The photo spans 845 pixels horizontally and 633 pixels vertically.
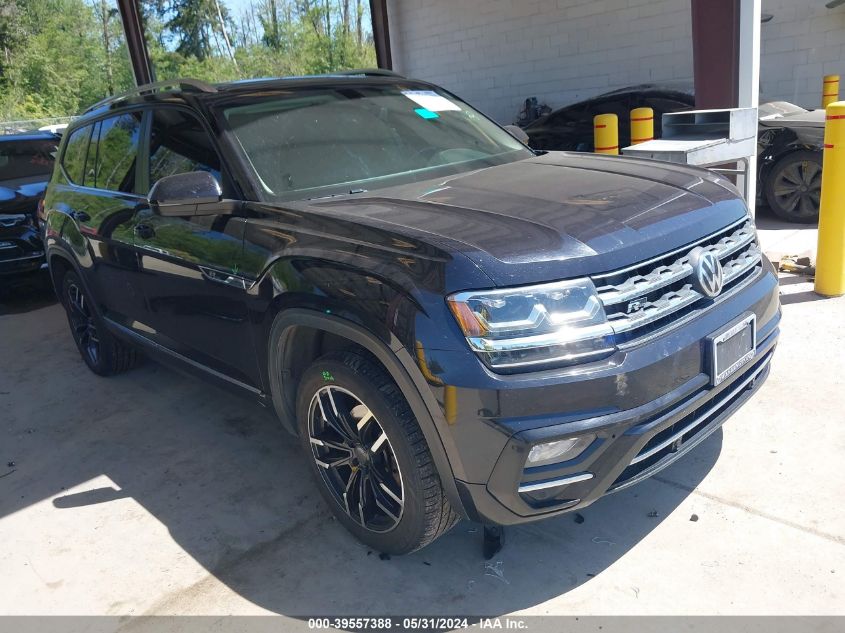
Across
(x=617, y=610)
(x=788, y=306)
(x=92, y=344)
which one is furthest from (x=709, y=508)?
(x=92, y=344)

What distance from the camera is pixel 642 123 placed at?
6152mm

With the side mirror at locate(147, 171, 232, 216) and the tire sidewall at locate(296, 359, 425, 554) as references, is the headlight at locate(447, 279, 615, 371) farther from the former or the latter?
the side mirror at locate(147, 171, 232, 216)

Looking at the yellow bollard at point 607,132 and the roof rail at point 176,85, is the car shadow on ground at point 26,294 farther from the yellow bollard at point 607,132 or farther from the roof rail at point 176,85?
the yellow bollard at point 607,132

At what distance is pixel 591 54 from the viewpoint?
12.0 meters

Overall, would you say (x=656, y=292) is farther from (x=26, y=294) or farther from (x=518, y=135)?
(x=26, y=294)

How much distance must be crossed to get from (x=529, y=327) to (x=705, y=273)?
76 centimetres

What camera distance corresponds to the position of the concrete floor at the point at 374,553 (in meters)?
2.54

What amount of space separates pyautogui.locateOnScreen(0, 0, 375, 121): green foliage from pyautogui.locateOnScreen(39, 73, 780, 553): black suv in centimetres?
1730

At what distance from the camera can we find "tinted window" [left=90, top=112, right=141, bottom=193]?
4.01 metres

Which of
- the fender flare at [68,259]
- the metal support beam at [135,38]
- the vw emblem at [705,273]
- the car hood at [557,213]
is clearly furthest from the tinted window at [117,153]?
the metal support beam at [135,38]

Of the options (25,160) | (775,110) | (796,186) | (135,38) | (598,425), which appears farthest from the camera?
(135,38)

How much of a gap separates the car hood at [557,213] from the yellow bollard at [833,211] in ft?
6.96

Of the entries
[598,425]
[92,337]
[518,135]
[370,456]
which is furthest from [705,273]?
[92,337]

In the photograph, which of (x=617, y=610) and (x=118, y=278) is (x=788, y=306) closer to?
(x=617, y=610)
